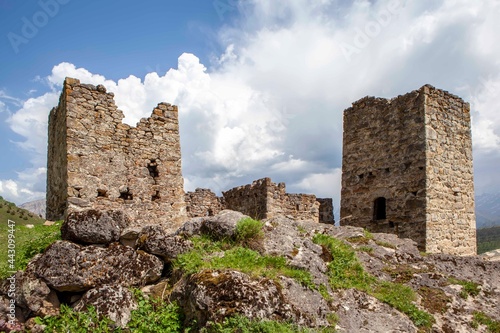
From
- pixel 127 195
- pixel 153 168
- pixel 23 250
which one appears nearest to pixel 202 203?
pixel 153 168

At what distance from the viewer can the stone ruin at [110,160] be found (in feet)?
39.5

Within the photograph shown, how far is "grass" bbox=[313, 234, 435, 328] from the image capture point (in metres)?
6.80

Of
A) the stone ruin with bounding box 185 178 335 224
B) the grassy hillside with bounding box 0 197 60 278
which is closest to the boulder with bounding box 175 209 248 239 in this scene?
the grassy hillside with bounding box 0 197 60 278

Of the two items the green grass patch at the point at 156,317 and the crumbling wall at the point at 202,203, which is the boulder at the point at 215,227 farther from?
the crumbling wall at the point at 202,203

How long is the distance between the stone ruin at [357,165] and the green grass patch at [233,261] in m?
5.51

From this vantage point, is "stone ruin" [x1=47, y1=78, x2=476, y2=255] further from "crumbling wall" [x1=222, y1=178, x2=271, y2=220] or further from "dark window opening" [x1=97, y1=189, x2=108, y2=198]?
"crumbling wall" [x1=222, y1=178, x2=271, y2=220]

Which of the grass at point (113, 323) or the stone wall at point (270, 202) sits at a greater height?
the stone wall at point (270, 202)

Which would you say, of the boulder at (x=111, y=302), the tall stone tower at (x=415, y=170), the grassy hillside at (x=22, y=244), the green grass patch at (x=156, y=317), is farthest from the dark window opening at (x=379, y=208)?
the grassy hillside at (x=22, y=244)

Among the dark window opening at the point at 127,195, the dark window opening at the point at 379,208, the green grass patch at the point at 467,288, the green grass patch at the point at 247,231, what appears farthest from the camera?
the dark window opening at the point at 379,208

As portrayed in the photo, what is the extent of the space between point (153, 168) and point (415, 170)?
861 cm

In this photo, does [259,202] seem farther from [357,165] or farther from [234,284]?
[234,284]

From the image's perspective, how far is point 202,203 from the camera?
17.2 meters

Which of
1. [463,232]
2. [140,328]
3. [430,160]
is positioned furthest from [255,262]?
[463,232]

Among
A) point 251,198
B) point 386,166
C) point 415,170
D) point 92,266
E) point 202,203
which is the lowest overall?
point 92,266
